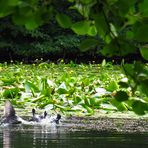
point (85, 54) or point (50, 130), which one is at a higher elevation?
point (85, 54)

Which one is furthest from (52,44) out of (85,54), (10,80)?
(10,80)

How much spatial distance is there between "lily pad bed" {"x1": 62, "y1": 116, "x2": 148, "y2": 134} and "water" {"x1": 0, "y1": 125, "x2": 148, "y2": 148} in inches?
5.4

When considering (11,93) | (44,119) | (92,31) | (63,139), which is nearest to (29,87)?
(11,93)

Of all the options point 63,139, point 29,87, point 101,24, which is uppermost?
point 29,87

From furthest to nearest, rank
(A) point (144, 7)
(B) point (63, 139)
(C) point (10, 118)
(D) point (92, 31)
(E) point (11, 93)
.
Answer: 1. (E) point (11, 93)
2. (C) point (10, 118)
3. (B) point (63, 139)
4. (D) point (92, 31)
5. (A) point (144, 7)

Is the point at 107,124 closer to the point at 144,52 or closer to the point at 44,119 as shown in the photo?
the point at 44,119

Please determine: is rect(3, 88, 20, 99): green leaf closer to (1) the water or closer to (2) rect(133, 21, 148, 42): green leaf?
(1) the water

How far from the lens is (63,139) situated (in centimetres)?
390

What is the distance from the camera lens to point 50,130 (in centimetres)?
454

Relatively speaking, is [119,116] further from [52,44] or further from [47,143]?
[52,44]

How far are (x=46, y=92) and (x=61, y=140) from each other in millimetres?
2488

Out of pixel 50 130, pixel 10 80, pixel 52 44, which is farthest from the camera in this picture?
pixel 52 44

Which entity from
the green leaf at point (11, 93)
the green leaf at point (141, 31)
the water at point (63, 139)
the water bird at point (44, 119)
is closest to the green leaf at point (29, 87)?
the green leaf at point (11, 93)

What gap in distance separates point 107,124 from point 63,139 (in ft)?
3.15
